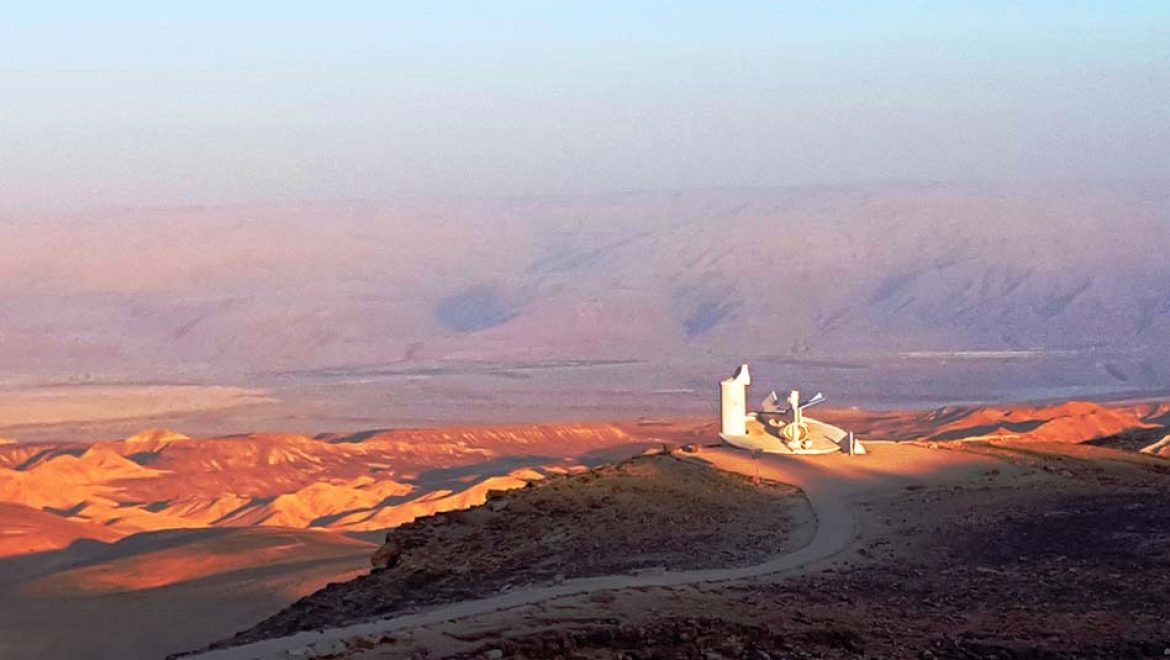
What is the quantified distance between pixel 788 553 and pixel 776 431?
9996 mm

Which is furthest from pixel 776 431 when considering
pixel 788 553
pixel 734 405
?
pixel 788 553

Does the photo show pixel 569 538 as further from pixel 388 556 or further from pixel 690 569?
pixel 690 569

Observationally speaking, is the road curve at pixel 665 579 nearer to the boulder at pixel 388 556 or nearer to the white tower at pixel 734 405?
the white tower at pixel 734 405

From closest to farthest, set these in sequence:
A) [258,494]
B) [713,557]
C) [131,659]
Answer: [713,557]
[131,659]
[258,494]

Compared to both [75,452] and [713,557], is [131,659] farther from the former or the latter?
[75,452]

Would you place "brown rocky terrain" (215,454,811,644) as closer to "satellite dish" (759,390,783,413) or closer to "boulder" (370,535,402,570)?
"boulder" (370,535,402,570)

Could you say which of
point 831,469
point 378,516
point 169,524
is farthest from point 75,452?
→ point 831,469

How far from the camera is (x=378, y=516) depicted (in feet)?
169

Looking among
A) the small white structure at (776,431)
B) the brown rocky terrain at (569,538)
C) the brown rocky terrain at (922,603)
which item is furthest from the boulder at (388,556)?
the small white structure at (776,431)

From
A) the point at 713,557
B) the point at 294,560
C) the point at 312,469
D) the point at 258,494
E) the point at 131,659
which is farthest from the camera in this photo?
the point at 312,469

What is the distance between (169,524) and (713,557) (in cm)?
3764

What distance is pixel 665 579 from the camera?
16.7m

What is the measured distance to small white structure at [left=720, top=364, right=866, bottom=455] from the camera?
94.4 ft

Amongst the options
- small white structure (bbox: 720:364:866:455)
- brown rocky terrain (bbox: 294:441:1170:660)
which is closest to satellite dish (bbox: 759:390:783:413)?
small white structure (bbox: 720:364:866:455)
